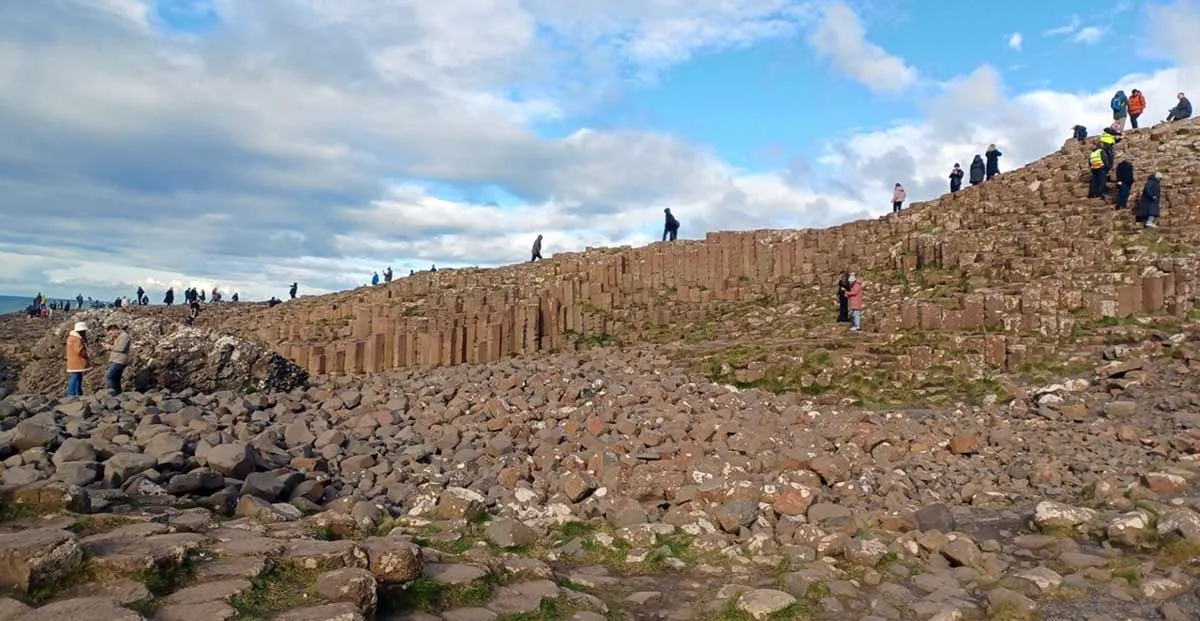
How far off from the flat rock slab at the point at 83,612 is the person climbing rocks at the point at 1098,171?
2057 cm

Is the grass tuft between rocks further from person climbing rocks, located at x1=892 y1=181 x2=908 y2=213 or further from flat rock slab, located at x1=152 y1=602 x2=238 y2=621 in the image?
person climbing rocks, located at x1=892 y1=181 x2=908 y2=213

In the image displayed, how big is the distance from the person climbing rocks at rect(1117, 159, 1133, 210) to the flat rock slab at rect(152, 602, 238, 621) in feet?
63.3

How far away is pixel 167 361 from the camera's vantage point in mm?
11961

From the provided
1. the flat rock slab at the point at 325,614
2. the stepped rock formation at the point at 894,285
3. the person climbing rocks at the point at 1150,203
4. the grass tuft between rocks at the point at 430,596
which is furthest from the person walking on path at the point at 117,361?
the person climbing rocks at the point at 1150,203

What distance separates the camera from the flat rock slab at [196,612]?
383 centimetres

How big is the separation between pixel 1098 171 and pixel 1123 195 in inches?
52.8

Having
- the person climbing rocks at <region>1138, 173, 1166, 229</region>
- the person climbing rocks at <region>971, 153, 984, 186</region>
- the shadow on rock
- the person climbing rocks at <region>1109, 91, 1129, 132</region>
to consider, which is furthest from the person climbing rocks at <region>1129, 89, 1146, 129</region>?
the shadow on rock

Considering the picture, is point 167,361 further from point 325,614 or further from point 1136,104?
point 1136,104

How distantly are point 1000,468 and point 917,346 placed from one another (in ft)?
15.0

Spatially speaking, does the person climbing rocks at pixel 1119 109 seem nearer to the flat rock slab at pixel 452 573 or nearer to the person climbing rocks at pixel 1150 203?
the person climbing rocks at pixel 1150 203

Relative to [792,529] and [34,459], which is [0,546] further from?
[792,529]

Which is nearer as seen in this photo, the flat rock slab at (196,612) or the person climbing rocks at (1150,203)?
the flat rock slab at (196,612)

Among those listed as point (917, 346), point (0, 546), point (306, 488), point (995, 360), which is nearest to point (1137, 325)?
point (995, 360)

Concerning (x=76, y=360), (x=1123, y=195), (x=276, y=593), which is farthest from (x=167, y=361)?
(x=1123, y=195)
